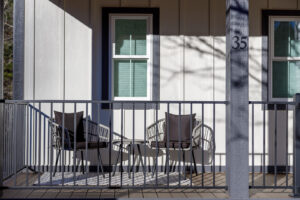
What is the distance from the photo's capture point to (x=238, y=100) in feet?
16.3

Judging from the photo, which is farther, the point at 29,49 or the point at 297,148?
the point at 29,49

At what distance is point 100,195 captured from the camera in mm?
5145

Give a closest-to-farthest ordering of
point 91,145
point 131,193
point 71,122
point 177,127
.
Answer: point 131,193 < point 91,145 < point 71,122 < point 177,127

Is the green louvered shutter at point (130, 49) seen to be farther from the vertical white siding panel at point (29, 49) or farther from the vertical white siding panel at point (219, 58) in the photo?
the vertical white siding panel at point (29, 49)

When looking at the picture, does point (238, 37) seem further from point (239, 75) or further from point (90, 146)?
point (90, 146)

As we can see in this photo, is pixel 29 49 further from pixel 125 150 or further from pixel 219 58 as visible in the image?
pixel 219 58

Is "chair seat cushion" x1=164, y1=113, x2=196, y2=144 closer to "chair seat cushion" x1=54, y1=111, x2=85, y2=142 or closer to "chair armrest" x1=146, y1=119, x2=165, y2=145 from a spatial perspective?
"chair armrest" x1=146, y1=119, x2=165, y2=145

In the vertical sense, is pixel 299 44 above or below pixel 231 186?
above

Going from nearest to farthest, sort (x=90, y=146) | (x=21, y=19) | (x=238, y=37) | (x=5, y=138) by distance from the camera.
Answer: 1. (x=238, y=37)
2. (x=5, y=138)
3. (x=90, y=146)
4. (x=21, y=19)

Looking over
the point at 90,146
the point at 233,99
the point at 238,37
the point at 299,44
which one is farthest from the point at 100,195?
the point at 299,44

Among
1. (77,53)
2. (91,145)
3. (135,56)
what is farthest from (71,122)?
(135,56)

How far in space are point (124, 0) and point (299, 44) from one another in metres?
2.66

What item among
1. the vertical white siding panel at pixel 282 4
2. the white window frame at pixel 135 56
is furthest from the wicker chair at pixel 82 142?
the vertical white siding panel at pixel 282 4

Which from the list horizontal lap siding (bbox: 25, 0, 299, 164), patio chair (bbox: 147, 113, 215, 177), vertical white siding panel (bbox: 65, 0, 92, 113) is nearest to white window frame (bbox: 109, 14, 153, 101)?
horizontal lap siding (bbox: 25, 0, 299, 164)
